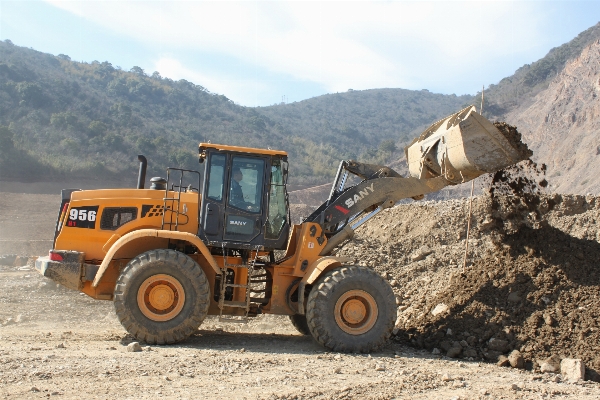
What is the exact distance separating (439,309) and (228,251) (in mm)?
3366

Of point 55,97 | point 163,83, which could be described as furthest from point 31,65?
point 163,83

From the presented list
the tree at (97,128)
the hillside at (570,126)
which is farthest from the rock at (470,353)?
the tree at (97,128)

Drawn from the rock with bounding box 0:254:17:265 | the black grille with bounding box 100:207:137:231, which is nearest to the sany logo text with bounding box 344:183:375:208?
the black grille with bounding box 100:207:137:231

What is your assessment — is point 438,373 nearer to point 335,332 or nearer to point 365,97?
point 335,332

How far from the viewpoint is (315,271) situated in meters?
8.05

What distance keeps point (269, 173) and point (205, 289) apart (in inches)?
68.9

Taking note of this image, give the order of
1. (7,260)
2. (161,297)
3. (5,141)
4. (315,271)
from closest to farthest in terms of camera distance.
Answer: (161,297), (315,271), (7,260), (5,141)

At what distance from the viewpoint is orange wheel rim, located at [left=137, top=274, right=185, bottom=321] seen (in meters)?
7.70

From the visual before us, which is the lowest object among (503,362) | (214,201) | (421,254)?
(503,362)

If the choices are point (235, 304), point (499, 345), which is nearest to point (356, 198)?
point (235, 304)

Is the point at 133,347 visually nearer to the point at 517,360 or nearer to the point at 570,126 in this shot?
the point at 517,360

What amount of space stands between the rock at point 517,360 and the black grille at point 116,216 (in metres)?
5.16

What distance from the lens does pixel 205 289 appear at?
25.4 ft

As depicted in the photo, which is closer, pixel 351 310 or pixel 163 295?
pixel 163 295
